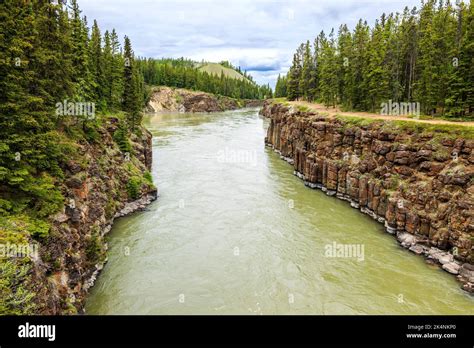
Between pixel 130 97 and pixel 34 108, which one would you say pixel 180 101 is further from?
pixel 34 108

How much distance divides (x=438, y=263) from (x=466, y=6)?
41859 millimetres

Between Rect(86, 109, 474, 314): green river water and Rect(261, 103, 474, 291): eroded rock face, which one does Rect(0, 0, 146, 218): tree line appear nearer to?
Rect(86, 109, 474, 314): green river water

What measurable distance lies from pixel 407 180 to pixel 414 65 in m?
28.7

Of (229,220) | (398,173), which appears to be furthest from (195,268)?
(398,173)

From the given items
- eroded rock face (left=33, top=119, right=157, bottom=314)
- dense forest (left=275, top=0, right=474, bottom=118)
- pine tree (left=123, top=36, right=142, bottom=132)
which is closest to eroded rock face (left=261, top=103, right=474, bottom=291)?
dense forest (left=275, top=0, right=474, bottom=118)

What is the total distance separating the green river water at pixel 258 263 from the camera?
19.1 metres

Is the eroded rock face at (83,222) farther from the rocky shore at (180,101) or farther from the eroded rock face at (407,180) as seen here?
the rocky shore at (180,101)

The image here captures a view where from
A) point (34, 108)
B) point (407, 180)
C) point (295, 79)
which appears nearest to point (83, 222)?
point (34, 108)

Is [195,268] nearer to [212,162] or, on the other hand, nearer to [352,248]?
[352,248]

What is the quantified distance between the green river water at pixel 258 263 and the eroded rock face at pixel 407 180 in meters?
1.45

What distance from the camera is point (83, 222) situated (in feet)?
68.4

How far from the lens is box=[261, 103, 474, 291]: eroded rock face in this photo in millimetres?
22500

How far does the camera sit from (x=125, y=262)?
23.2 meters

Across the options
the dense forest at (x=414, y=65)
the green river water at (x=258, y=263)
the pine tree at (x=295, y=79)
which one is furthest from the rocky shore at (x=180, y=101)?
the green river water at (x=258, y=263)
